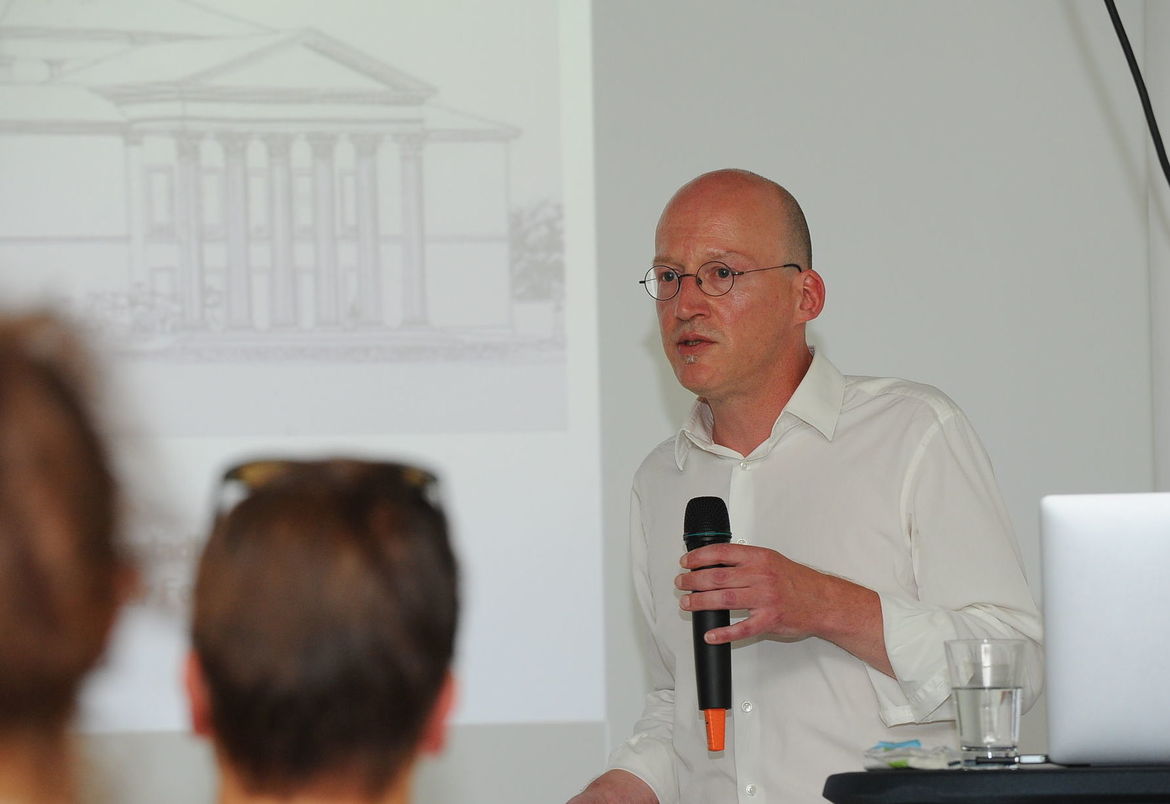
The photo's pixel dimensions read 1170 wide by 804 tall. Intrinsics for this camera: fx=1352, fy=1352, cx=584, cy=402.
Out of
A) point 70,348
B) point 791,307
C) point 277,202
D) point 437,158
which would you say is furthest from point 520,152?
point 70,348

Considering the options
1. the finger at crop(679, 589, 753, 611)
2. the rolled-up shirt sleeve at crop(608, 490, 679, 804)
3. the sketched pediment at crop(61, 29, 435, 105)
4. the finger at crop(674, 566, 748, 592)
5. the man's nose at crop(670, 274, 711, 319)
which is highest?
the sketched pediment at crop(61, 29, 435, 105)

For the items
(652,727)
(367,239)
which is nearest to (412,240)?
(367,239)

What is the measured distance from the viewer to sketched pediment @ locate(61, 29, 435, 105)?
3.43 m

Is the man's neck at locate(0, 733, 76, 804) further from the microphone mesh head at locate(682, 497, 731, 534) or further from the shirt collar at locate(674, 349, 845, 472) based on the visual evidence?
the shirt collar at locate(674, 349, 845, 472)

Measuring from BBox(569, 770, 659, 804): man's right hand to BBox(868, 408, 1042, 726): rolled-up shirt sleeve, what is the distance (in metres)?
0.47

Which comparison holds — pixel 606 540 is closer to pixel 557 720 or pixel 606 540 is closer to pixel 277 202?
pixel 557 720

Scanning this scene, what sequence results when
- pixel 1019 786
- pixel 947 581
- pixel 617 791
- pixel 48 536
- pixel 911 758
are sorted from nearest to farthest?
pixel 48 536 < pixel 1019 786 < pixel 911 758 < pixel 947 581 < pixel 617 791

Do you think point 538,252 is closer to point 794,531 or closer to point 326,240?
point 326,240

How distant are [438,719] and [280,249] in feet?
8.65

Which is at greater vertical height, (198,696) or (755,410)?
(755,410)

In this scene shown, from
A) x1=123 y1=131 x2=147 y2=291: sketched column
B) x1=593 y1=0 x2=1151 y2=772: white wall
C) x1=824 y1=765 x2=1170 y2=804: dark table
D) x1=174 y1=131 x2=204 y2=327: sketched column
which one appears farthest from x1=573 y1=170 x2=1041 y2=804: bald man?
x1=123 y1=131 x2=147 y2=291: sketched column

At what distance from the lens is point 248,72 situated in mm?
3441

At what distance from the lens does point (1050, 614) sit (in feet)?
5.76

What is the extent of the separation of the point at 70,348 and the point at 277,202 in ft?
9.02
